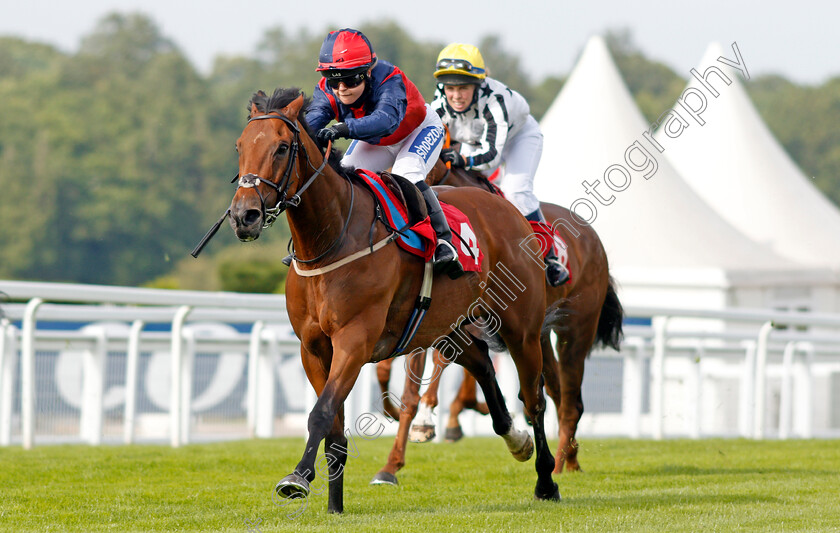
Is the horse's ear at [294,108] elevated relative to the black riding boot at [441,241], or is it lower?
elevated

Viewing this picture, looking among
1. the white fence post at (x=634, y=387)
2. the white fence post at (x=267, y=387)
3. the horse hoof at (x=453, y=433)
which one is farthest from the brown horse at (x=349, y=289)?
the white fence post at (x=634, y=387)

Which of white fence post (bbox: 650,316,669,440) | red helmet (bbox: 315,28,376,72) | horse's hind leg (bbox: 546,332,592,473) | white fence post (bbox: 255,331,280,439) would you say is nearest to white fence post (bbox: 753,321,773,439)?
white fence post (bbox: 650,316,669,440)

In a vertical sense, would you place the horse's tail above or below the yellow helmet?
below

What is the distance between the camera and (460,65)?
684 centimetres

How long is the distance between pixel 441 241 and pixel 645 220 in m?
12.3

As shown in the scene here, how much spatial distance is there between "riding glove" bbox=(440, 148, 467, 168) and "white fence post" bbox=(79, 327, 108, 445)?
125 inches

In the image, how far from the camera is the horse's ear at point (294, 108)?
4775 mm

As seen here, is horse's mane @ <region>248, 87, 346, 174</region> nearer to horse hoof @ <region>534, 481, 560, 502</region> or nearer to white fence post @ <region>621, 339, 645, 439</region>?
horse hoof @ <region>534, 481, 560, 502</region>

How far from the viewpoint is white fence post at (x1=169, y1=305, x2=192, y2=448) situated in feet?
27.2

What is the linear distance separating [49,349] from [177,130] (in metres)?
51.7

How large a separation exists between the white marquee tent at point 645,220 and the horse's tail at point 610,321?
8.16 m

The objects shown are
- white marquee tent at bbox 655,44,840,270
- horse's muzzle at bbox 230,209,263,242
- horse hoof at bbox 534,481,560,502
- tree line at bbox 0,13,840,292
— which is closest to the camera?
horse's muzzle at bbox 230,209,263,242

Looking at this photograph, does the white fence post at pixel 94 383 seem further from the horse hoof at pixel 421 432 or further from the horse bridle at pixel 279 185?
the horse bridle at pixel 279 185

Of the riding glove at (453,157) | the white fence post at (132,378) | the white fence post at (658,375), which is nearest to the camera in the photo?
the riding glove at (453,157)
